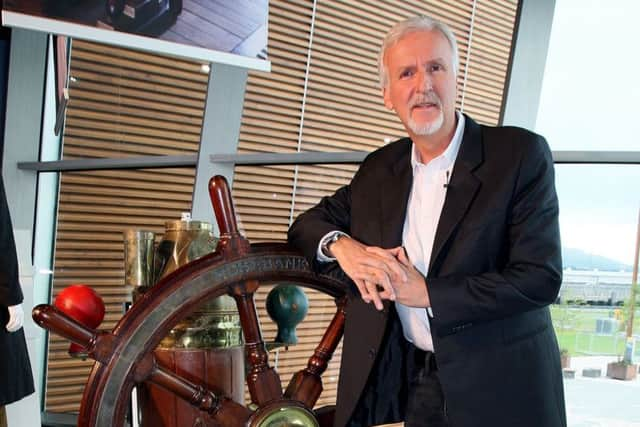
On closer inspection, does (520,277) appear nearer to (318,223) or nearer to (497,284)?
(497,284)

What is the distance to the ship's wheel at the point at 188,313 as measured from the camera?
1626 millimetres

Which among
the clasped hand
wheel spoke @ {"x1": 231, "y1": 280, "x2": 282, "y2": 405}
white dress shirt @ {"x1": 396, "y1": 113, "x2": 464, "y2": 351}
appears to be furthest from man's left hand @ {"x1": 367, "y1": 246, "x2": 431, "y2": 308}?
wheel spoke @ {"x1": 231, "y1": 280, "x2": 282, "y2": 405}

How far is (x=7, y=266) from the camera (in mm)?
2863

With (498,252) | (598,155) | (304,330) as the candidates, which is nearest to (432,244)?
(498,252)

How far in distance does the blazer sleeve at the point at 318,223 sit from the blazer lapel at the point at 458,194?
0.86 feet

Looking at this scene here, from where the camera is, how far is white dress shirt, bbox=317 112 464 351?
1730 mm

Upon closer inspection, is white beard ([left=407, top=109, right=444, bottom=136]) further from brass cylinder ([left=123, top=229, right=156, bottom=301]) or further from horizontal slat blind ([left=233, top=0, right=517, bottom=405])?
horizontal slat blind ([left=233, top=0, right=517, bottom=405])

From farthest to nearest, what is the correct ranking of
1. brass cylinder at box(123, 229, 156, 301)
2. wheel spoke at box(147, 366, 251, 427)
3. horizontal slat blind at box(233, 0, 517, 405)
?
horizontal slat blind at box(233, 0, 517, 405)
brass cylinder at box(123, 229, 156, 301)
wheel spoke at box(147, 366, 251, 427)

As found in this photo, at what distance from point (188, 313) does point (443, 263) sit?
54 centimetres

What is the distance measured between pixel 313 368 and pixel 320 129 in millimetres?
1970

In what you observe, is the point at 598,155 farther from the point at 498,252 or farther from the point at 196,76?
the point at 196,76

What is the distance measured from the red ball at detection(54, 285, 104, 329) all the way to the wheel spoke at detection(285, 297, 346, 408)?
1.53 feet

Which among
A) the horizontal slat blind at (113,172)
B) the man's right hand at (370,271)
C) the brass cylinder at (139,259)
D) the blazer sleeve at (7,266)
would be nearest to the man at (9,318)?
the blazer sleeve at (7,266)

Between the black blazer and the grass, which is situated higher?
the black blazer
